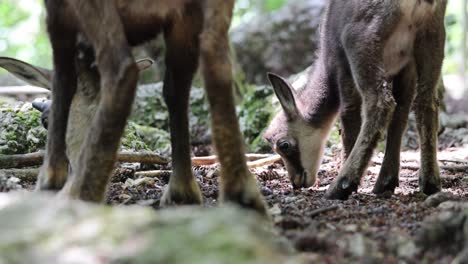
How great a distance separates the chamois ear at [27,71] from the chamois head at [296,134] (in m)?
2.76

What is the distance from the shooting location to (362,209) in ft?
16.4

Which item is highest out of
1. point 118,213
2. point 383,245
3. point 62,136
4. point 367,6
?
point 367,6

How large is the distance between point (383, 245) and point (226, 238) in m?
1.27

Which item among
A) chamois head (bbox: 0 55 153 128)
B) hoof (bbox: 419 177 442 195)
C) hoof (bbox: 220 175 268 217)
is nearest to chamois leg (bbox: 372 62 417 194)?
hoof (bbox: 419 177 442 195)

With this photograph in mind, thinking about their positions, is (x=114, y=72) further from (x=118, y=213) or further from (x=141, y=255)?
(x=141, y=255)

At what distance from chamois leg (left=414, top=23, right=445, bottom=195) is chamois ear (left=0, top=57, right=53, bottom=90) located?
3505 millimetres

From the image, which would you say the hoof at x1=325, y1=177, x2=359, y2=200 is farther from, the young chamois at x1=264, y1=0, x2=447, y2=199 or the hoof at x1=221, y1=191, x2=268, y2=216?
the hoof at x1=221, y1=191, x2=268, y2=216

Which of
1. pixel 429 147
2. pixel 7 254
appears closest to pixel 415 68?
pixel 429 147

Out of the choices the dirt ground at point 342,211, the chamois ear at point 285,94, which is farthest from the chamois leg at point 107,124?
the chamois ear at point 285,94

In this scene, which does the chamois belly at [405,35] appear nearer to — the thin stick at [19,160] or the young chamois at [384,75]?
the young chamois at [384,75]

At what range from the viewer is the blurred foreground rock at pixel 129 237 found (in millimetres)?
2465

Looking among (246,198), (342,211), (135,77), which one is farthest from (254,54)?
(246,198)

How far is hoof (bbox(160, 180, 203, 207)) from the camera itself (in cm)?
502

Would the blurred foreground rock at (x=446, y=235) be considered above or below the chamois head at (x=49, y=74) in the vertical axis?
below
